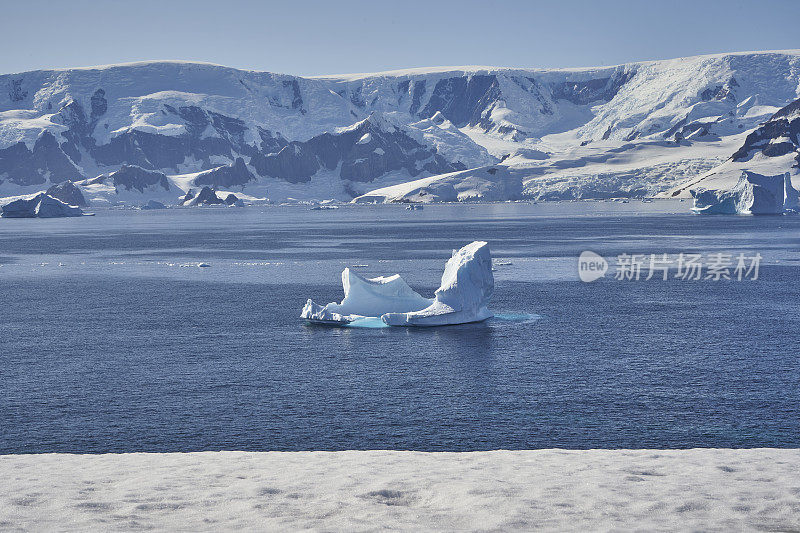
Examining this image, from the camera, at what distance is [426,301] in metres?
55.2

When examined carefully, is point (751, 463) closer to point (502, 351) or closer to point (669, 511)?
point (669, 511)

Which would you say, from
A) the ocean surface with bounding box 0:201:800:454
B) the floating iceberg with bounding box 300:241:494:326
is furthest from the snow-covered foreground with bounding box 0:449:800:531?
the floating iceberg with bounding box 300:241:494:326

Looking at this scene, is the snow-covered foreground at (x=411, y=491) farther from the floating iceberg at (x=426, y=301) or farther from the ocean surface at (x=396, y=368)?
the floating iceberg at (x=426, y=301)

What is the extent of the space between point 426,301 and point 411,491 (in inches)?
1405

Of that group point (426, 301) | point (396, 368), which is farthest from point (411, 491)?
point (426, 301)

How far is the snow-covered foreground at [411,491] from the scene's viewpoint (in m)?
17.5

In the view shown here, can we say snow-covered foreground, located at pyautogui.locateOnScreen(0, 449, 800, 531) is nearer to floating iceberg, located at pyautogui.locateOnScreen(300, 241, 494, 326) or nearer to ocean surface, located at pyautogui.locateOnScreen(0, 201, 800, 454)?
ocean surface, located at pyautogui.locateOnScreen(0, 201, 800, 454)

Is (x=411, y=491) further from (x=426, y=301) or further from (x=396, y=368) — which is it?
(x=426, y=301)

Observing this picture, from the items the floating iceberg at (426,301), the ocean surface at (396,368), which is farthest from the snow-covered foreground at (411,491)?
the floating iceberg at (426,301)

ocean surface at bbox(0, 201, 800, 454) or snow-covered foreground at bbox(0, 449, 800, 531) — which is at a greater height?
snow-covered foreground at bbox(0, 449, 800, 531)

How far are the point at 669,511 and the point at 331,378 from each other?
21.8m

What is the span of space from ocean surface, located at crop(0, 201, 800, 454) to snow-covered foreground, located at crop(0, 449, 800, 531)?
440cm

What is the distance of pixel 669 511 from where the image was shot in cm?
1794

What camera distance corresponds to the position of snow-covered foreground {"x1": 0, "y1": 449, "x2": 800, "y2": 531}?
1747 centimetres
